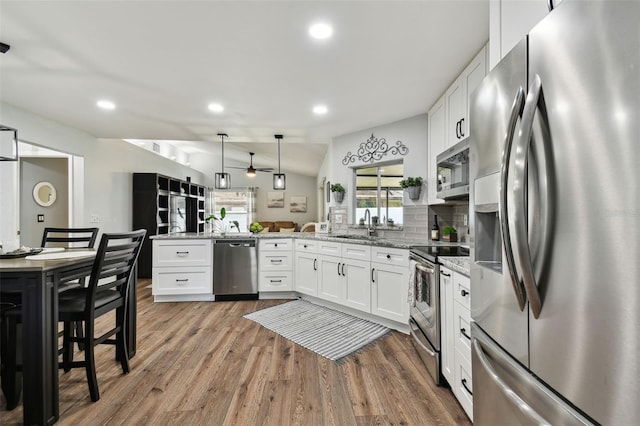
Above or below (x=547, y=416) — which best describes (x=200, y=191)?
above

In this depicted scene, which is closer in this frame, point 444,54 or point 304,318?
point 444,54

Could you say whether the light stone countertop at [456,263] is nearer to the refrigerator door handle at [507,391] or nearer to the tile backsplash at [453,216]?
the refrigerator door handle at [507,391]

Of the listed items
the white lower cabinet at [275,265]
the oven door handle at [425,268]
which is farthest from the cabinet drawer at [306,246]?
the oven door handle at [425,268]

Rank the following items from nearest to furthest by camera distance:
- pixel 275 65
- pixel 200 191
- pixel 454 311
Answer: pixel 454 311
pixel 275 65
pixel 200 191

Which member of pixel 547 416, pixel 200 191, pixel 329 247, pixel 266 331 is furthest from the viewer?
pixel 200 191

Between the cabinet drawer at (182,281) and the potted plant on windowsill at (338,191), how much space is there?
2.07 metres

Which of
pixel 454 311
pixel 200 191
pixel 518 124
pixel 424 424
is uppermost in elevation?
pixel 200 191

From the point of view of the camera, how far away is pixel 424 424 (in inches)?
63.3

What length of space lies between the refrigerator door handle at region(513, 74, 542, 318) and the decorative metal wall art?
3.01 m

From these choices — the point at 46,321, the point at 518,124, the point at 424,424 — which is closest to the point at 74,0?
the point at 46,321

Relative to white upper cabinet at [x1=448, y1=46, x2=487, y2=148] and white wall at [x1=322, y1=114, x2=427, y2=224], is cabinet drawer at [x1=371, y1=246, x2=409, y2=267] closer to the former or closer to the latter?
white wall at [x1=322, y1=114, x2=427, y2=224]

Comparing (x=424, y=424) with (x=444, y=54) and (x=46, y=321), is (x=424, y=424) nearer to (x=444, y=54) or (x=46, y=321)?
(x=46, y=321)

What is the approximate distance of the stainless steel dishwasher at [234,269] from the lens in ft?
13.0

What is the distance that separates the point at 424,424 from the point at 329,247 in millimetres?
2139
